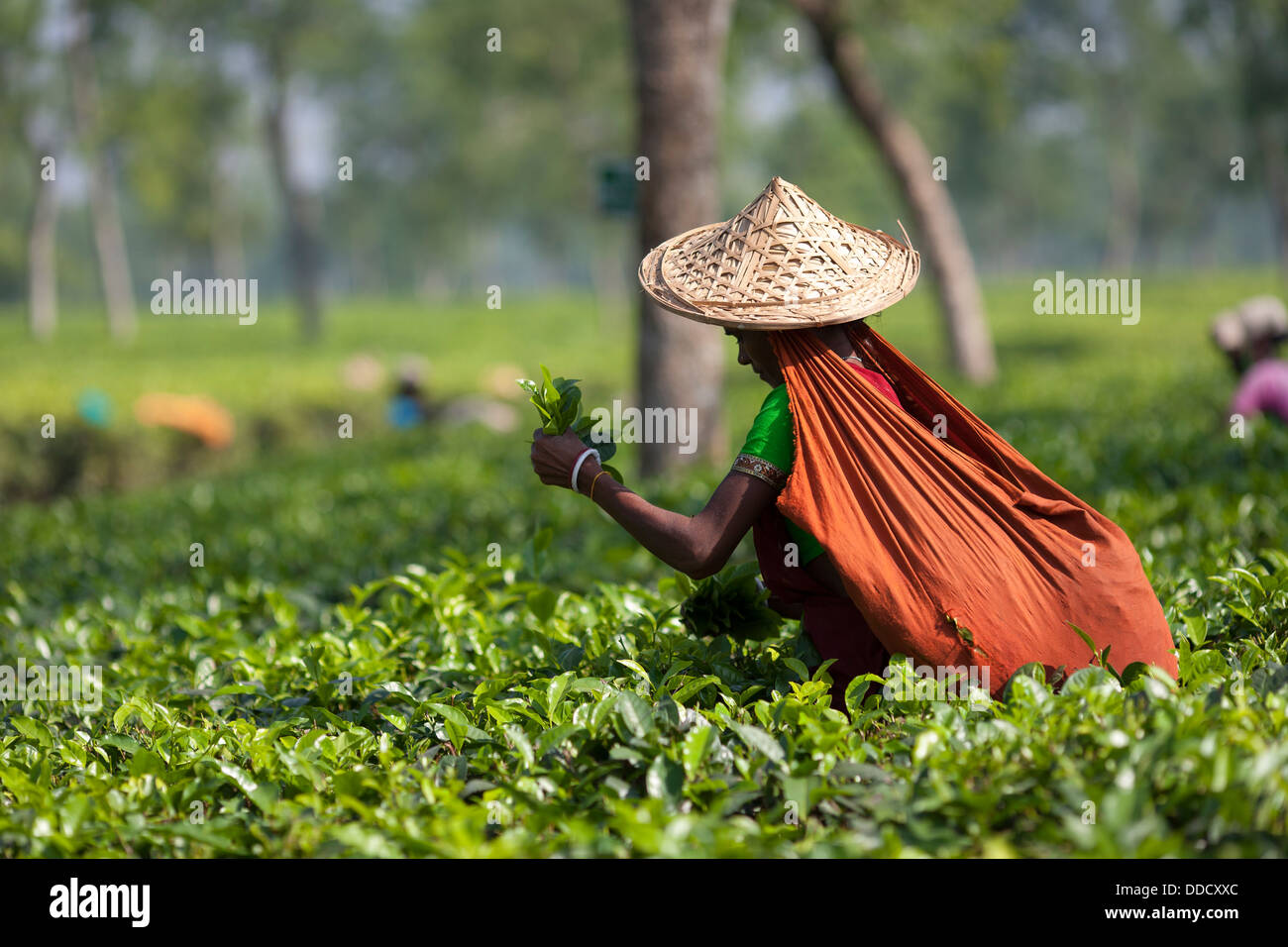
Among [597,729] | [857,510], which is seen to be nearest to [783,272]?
[857,510]

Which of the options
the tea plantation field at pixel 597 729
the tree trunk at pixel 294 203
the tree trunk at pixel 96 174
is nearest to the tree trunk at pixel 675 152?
the tea plantation field at pixel 597 729

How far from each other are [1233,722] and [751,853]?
0.96 metres

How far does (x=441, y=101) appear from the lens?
44.7 meters

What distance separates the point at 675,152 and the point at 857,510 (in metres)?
4.98

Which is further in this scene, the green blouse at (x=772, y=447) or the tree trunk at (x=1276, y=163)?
the tree trunk at (x=1276, y=163)

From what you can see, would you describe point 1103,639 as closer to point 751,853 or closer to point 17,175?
point 751,853

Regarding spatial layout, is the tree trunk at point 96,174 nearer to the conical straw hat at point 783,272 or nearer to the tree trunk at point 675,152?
the tree trunk at point 675,152

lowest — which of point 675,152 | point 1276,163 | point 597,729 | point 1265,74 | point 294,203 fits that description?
point 597,729

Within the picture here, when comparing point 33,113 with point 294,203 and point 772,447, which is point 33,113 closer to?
point 294,203

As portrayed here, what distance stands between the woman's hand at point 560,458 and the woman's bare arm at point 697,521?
0.06 metres

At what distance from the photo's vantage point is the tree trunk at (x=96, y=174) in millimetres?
25516

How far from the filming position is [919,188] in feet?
42.1

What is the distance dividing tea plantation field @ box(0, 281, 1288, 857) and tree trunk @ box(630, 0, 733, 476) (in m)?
2.04

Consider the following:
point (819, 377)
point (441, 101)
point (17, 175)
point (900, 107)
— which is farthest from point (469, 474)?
point (17, 175)
